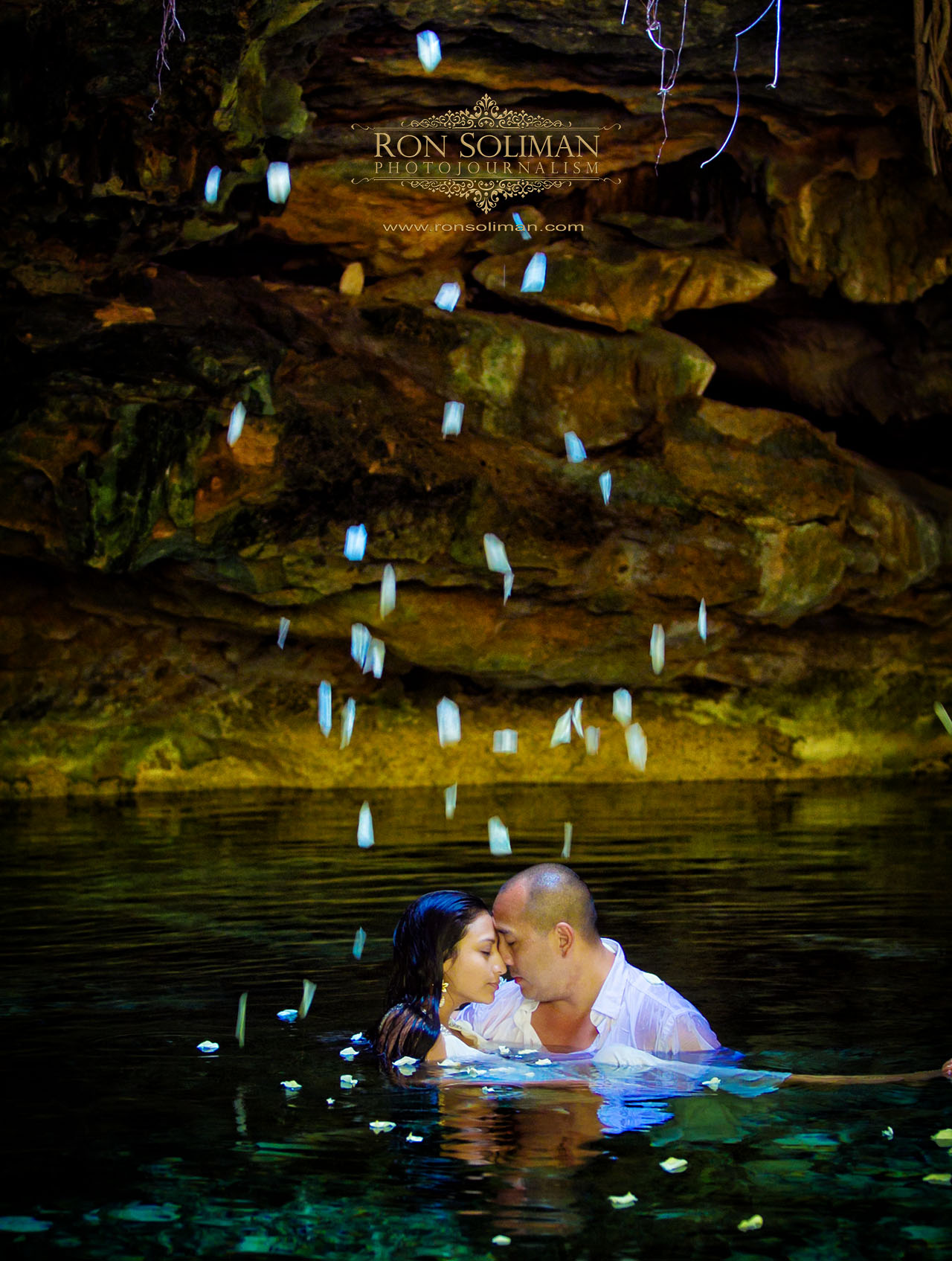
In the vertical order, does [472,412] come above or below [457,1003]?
above

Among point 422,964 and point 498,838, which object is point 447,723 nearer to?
point 498,838

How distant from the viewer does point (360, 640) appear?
16.5m

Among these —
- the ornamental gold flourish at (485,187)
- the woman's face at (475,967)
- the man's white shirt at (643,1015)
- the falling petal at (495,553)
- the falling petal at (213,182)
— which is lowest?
the man's white shirt at (643,1015)

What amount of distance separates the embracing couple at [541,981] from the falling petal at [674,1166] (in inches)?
34.6

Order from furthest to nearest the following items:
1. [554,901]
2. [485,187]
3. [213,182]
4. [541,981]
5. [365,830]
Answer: [485,187], [365,830], [213,182], [541,981], [554,901]

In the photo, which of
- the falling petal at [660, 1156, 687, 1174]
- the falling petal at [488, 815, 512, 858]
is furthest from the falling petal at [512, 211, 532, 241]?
the falling petal at [660, 1156, 687, 1174]

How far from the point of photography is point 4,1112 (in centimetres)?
480

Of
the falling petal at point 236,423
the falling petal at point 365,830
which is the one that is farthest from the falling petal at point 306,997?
the falling petal at point 236,423

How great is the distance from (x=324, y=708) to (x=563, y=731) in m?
2.98

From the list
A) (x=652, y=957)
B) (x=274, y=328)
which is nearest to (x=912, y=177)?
(x=274, y=328)

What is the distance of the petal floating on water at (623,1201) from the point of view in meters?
3.79

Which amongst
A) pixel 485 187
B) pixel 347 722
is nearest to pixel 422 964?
pixel 485 187

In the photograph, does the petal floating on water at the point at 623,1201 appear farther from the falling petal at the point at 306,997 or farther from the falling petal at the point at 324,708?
the falling petal at the point at 324,708

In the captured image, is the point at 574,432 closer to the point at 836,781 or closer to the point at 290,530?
the point at 290,530
